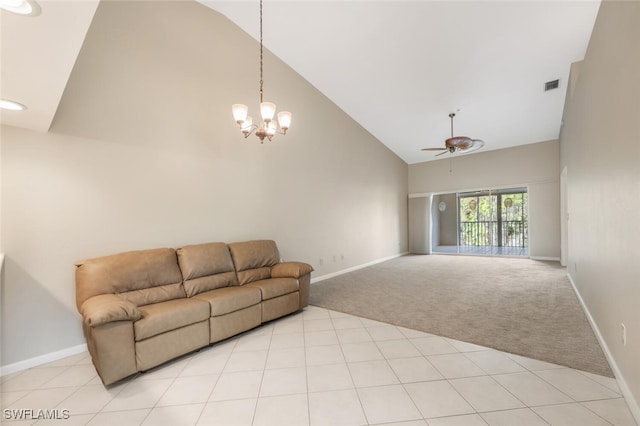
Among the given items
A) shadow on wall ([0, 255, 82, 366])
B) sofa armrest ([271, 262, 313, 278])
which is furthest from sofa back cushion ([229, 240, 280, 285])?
shadow on wall ([0, 255, 82, 366])

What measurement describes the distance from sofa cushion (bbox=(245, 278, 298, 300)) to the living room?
3.20 feet

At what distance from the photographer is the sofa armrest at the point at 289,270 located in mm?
3570

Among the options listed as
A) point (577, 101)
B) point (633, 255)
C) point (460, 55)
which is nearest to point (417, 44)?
point (460, 55)

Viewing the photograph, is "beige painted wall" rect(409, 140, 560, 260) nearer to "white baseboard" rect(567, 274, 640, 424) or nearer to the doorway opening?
the doorway opening

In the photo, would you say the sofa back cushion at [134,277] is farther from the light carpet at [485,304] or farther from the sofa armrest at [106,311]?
the light carpet at [485,304]

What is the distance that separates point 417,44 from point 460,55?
71cm

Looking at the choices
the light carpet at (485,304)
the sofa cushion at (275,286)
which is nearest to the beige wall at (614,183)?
the light carpet at (485,304)

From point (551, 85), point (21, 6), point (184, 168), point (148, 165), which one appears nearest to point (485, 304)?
point (551, 85)

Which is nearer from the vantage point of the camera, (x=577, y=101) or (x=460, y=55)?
Result: (x=577, y=101)

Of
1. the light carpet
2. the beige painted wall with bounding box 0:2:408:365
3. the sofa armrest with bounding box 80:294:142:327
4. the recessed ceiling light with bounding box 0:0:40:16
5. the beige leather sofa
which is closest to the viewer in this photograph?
the recessed ceiling light with bounding box 0:0:40:16

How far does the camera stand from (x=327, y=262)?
5539 millimetres

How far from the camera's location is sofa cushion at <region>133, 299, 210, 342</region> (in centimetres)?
220

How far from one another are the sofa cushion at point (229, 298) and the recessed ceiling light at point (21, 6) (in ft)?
7.67

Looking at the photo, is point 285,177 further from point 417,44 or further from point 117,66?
point 417,44
